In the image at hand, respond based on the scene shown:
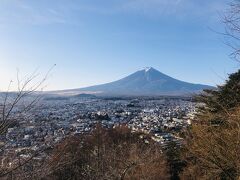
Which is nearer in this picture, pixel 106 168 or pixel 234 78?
pixel 234 78

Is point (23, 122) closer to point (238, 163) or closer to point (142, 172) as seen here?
point (238, 163)

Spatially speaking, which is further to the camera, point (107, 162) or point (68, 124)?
point (68, 124)

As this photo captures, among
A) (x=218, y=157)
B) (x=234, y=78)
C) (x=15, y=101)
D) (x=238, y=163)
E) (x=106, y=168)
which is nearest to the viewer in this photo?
(x=15, y=101)

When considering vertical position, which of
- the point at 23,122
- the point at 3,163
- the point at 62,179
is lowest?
the point at 62,179

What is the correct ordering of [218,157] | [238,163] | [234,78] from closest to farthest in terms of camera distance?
[238,163]
[218,157]
[234,78]

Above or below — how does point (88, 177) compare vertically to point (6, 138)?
below

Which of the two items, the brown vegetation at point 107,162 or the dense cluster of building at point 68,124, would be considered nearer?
the dense cluster of building at point 68,124

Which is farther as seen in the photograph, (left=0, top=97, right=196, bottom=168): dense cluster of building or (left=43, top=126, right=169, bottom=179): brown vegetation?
(left=43, top=126, right=169, bottom=179): brown vegetation

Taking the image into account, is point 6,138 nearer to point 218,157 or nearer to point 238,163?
point 238,163

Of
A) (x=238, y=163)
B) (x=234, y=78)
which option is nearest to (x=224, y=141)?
(x=238, y=163)

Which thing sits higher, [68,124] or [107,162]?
[68,124]
